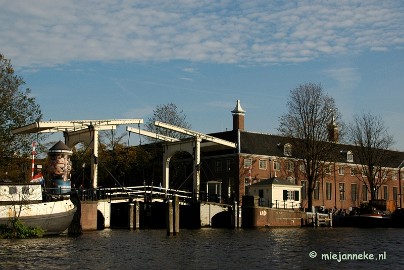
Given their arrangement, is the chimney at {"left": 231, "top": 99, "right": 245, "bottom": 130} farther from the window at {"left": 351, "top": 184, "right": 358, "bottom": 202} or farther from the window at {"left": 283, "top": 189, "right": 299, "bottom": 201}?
the window at {"left": 351, "top": 184, "right": 358, "bottom": 202}

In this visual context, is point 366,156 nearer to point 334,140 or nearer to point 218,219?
point 334,140

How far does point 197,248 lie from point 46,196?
41.4 feet

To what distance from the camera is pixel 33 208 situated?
3772 centimetres

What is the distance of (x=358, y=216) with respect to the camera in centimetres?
6034

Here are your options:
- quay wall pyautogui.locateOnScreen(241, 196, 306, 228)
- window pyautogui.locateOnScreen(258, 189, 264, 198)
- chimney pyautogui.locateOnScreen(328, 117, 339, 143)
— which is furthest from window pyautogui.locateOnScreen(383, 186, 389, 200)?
quay wall pyautogui.locateOnScreen(241, 196, 306, 228)

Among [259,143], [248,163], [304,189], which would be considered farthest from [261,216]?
[304,189]

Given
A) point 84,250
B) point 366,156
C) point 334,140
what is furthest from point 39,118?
point 366,156

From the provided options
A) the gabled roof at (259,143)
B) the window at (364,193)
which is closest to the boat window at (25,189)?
the gabled roof at (259,143)

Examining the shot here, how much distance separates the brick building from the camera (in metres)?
67.6

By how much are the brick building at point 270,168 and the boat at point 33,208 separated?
2371 cm

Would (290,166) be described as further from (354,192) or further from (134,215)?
(134,215)

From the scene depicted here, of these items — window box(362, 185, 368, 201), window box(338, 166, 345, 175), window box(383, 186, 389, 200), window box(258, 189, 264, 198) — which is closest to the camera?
window box(258, 189, 264, 198)

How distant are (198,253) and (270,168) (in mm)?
42005

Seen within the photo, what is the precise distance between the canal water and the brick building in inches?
962
